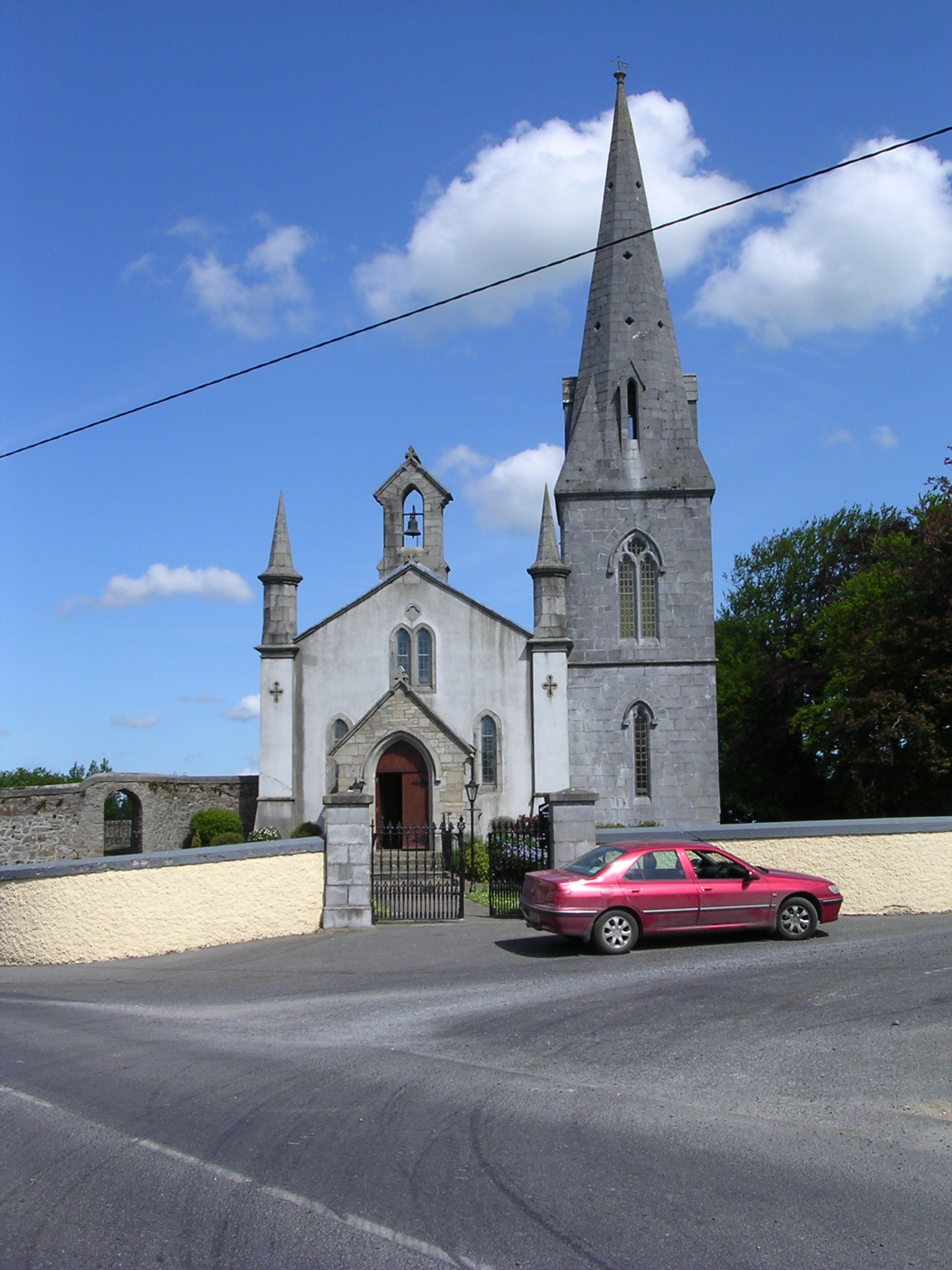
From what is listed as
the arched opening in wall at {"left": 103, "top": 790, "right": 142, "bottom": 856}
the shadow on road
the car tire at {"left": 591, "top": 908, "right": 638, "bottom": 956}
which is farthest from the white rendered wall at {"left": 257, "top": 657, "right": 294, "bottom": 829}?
the car tire at {"left": 591, "top": 908, "right": 638, "bottom": 956}

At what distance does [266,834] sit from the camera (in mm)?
27656

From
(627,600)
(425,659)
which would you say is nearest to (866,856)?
(425,659)

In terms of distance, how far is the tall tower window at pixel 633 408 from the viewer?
1267 inches

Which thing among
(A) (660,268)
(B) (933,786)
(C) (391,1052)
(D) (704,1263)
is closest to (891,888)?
(C) (391,1052)

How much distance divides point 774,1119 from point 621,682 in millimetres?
23941

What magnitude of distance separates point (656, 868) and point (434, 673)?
16833 mm

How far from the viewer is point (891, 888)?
15352 mm

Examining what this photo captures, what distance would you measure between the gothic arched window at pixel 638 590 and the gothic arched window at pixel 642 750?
2.15 meters

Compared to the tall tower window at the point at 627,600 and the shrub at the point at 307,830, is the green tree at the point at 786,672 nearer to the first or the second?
the tall tower window at the point at 627,600

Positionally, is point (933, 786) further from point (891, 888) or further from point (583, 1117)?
point (583, 1117)

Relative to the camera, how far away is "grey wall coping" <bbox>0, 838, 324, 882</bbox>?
13633mm

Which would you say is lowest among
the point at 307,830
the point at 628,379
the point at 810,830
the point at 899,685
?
the point at 307,830

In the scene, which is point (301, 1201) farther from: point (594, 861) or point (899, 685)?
point (899, 685)

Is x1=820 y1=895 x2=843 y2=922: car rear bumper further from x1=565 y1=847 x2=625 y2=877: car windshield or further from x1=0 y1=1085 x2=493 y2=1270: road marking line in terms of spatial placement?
x1=0 y1=1085 x2=493 y2=1270: road marking line
